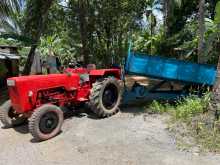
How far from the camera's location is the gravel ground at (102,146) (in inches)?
260

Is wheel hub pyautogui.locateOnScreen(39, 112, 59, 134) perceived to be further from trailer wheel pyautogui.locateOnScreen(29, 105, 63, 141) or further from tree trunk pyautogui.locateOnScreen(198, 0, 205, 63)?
tree trunk pyautogui.locateOnScreen(198, 0, 205, 63)

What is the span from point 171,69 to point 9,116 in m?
5.04

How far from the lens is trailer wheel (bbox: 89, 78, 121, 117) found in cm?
939

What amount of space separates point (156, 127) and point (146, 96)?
8.88 ft

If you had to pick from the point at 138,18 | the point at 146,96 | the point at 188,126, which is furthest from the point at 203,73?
the point at 138,18

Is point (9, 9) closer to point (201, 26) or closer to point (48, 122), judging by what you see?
point (48, 122)

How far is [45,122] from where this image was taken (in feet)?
26.3

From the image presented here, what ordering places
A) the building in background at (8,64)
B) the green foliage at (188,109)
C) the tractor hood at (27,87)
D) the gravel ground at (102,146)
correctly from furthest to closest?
1. the building in background at (8,64)
2. the green foliage at (188,109)
3. the tractor hood at (27,87)
4. the gravel ground at (102,146)

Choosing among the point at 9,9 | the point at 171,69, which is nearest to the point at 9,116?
the point at 171,69

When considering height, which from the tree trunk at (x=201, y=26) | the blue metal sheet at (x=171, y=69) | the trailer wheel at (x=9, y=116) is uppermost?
the tree trunk at (x=201, y=26)

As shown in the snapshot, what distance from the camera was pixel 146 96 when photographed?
36.6 ft

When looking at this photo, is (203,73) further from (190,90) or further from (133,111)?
(133,111)

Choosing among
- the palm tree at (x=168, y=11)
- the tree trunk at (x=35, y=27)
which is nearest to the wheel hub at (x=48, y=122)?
the tree trunk at (x=35, y=27)

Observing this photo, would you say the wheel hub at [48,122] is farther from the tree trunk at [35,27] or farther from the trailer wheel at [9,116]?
the tree trunk at [35,27]
